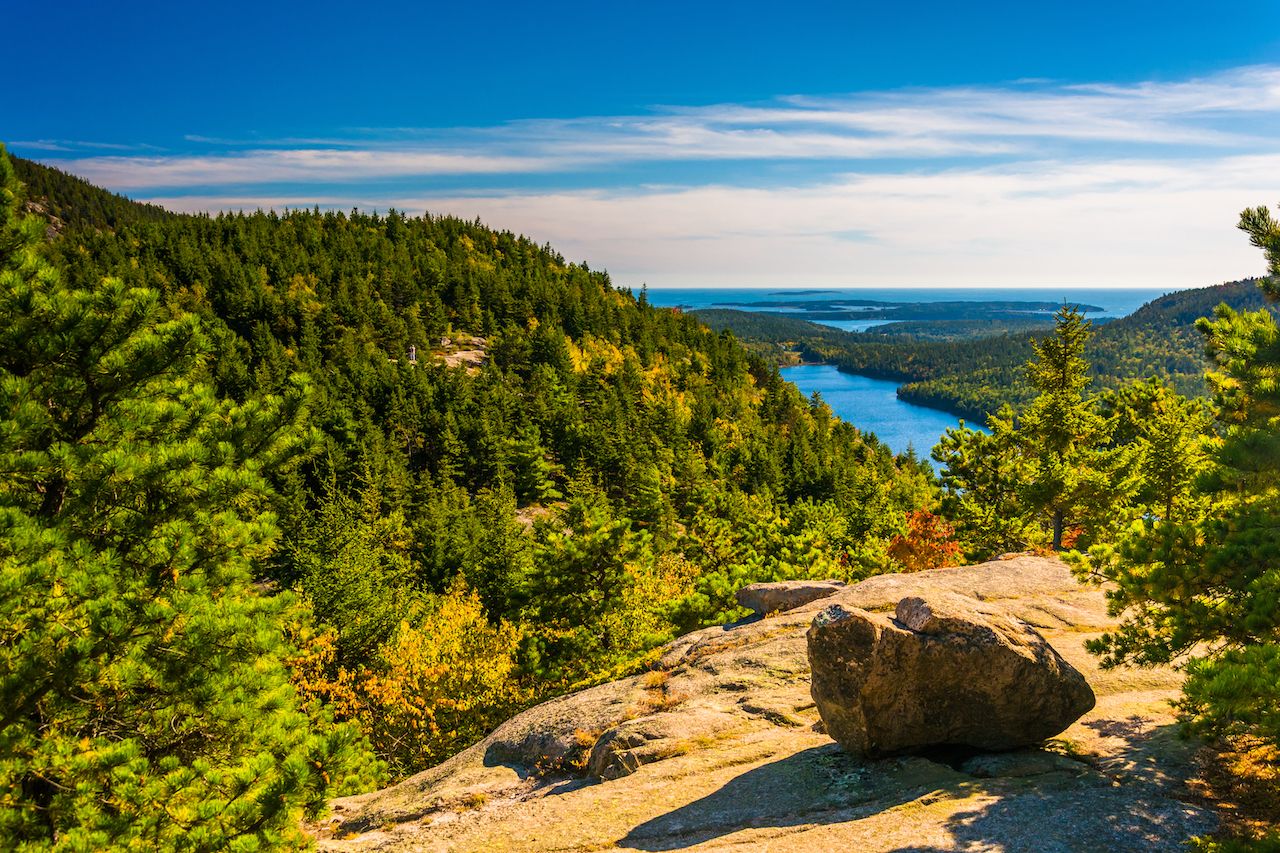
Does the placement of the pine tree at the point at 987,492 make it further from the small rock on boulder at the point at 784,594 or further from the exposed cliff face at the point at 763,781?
the exposed cliff face at the point at 763,781

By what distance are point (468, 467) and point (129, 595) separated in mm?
79109

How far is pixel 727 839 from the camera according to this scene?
36.5ft

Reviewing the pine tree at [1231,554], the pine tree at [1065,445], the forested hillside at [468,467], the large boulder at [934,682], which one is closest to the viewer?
the pine tree at [1231,554]

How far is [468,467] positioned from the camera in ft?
291

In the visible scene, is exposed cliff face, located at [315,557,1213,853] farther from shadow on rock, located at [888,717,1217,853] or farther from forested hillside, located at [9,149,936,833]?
forested hillside, located at [9,149,936,833]

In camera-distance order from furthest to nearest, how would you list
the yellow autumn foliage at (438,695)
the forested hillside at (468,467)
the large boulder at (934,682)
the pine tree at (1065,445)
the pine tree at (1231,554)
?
the forested hillside at (468,467) → the yellow autumn foliage at (438,695) → the pine tree at (1065,445) → the large boulder at (934,682) → the pine tree at (1231,554)

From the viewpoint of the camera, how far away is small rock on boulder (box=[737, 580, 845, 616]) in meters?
26.2

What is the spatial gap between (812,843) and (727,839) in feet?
4.58

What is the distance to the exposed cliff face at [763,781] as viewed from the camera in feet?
34.3

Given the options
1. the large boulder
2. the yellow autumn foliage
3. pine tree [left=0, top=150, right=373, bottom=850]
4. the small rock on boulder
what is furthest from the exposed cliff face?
the yellow autumn foliage

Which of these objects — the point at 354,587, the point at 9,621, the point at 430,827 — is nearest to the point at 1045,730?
the point at 430,827

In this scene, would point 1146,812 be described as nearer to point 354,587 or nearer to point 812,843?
point 812,843

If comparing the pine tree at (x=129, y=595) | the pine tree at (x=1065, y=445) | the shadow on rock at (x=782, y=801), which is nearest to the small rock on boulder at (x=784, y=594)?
the pine tree at (x=1065, y=445)

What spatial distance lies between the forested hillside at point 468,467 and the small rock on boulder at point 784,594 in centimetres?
312
